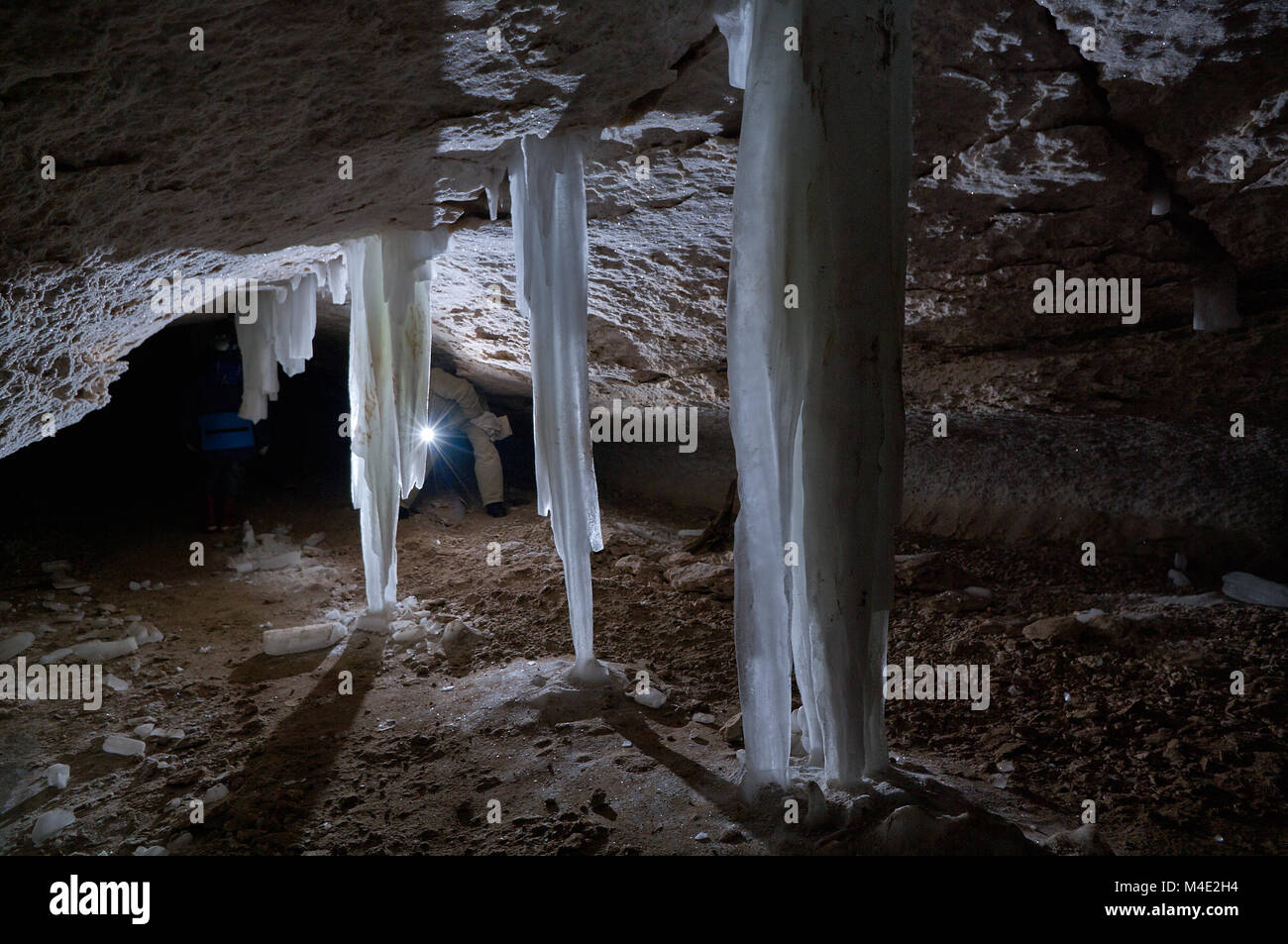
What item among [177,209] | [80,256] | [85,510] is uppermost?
[177,209]

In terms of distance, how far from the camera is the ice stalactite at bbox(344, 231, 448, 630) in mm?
5457

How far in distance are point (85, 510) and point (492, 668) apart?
6046mm

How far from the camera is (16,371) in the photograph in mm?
3988

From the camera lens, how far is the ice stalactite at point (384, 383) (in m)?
5.46

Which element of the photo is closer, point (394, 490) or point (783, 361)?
point (783, 361)

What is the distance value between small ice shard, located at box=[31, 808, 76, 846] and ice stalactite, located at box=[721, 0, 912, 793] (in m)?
2.98

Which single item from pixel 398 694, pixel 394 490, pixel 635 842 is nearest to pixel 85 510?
pixel 394 490

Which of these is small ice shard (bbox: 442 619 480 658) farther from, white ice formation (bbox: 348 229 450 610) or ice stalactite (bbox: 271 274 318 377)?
ice stalactite (bbox: 271 274 318 377)

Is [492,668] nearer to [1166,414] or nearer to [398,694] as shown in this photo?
[398,694]

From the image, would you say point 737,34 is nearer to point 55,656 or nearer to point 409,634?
point 409,634

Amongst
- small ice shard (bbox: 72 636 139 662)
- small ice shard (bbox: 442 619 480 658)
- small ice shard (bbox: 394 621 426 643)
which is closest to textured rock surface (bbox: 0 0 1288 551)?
small ice shard (bbox: 72 636 139 662)

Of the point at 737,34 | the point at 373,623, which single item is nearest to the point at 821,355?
the point at 737,34

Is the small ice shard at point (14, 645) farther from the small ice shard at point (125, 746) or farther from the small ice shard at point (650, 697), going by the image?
the small ice shard at point (650, 697)

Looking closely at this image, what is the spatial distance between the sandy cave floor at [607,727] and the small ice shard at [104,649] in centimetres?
10
